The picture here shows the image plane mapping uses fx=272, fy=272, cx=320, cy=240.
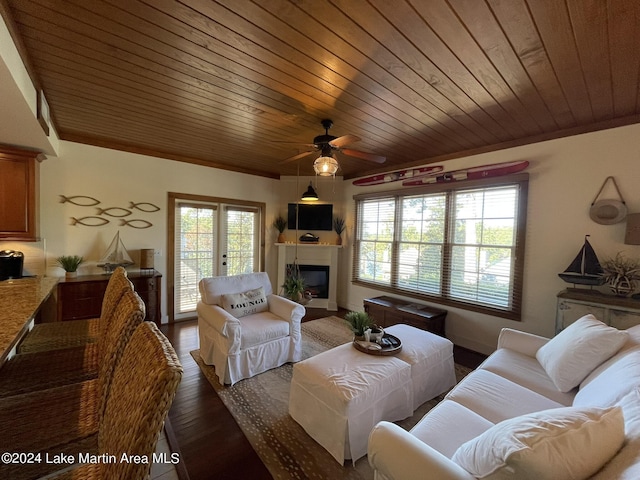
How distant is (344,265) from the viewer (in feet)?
17.0

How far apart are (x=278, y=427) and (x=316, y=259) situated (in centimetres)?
326

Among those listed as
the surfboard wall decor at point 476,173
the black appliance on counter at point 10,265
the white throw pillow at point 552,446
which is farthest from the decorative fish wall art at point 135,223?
the white throw pillow at point 552,446

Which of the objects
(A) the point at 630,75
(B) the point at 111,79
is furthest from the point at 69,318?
(A) the point at 630,75

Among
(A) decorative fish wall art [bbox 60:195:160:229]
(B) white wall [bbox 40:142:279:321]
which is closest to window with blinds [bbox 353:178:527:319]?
(B) white wall [bbox 40:142:279:321]

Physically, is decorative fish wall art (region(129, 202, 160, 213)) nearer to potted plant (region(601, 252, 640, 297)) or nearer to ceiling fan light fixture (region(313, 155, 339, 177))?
ceiling fan light fixture (region(313, 155, 339, 177))

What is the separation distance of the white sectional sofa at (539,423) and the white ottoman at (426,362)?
39 cm

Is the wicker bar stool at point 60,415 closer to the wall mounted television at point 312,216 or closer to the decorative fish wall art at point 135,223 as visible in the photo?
the decorative fish wall art at point 135,223

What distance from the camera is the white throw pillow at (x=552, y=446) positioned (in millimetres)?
854

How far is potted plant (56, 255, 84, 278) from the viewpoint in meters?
3.25

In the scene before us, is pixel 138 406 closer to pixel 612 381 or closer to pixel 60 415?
pixel 60 415

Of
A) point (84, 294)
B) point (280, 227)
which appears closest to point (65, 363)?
point (84, 294)

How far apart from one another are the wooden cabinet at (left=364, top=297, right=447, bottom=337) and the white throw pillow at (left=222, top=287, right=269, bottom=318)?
143 centimetres

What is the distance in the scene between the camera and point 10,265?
8.87 ft

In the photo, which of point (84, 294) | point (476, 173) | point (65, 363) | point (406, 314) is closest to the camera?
point (65, 363)
